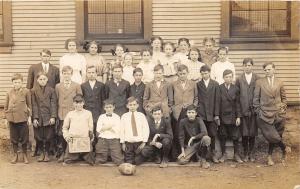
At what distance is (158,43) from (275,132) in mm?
2306

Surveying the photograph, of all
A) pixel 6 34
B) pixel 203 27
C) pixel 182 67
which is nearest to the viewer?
pixel 182 67

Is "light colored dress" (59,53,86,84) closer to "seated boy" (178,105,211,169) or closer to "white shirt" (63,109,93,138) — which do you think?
"white shirt" (63,109,93,138)

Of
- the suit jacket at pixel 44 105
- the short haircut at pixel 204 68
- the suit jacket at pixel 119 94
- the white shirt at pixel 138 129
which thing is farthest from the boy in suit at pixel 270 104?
the suit jacket at pixel 44 105

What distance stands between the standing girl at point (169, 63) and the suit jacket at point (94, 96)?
1.04m

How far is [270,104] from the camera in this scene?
776 centimetres

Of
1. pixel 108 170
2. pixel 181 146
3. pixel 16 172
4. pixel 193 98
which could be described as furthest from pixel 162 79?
pixel 16 172

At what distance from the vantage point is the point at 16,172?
285 inches

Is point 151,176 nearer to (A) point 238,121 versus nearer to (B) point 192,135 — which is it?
(B) point 192,135

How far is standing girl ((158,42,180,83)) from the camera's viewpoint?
8180 mm

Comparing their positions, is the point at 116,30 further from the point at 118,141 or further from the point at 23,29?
the point at 118,141

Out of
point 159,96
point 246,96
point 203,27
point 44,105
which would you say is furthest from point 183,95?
point 44,105

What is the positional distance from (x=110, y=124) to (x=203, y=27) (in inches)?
108

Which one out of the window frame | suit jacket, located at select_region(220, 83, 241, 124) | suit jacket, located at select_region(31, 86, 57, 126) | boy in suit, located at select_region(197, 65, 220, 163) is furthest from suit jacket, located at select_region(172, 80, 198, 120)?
the window frame

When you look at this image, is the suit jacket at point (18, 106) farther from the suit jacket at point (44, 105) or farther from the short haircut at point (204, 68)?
the short haircut at point (204, 68)
